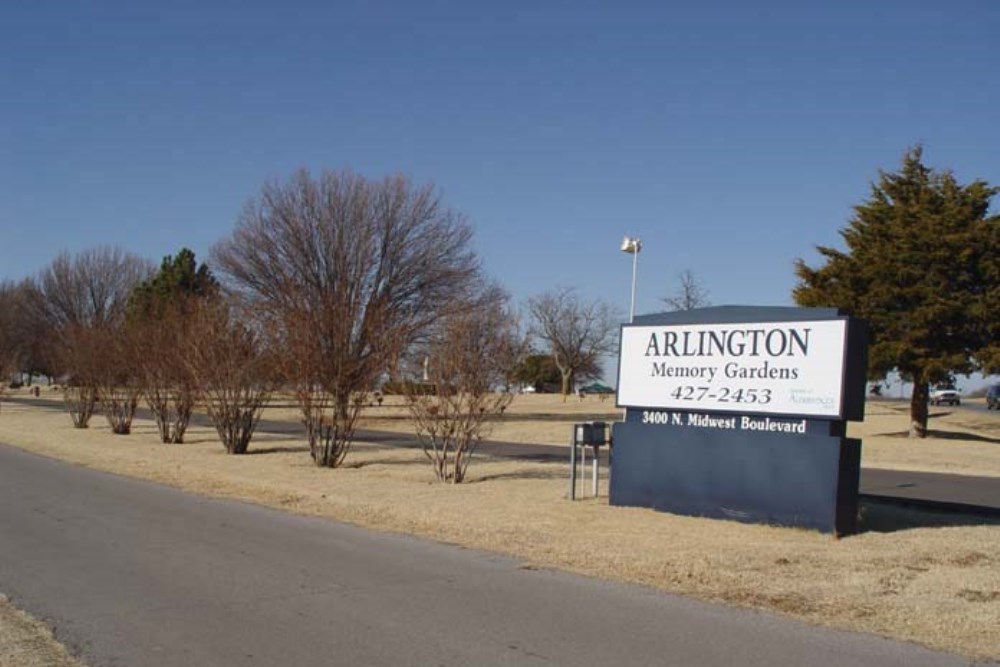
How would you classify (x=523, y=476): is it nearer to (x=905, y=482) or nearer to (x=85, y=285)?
(x=905, y=482)

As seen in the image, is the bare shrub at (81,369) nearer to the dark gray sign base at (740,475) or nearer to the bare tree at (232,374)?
the bare tree at (232,374)

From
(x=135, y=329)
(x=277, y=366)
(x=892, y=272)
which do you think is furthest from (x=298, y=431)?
(x=892, y=272)

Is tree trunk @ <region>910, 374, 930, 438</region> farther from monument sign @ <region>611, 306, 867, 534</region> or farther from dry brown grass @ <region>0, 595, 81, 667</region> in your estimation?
dry brown grass @ <region>0, 595, 81, 667</region>

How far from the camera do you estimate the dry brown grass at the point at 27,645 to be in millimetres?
6219

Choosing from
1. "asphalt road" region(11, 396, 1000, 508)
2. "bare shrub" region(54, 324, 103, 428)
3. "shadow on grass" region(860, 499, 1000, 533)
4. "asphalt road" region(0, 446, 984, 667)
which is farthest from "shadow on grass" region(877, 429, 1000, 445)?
"asphalt road" region(0, 446, 984, 667)

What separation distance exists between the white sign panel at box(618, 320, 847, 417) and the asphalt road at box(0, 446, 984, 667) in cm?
428

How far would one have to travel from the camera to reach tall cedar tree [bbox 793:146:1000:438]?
33125 millimetres

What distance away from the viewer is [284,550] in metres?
10.4

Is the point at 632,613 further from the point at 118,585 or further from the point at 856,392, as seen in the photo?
the point at 856,392

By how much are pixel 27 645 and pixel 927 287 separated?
3213 cm

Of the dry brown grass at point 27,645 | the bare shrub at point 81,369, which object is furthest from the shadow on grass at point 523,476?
the bare shrub at point 81,369

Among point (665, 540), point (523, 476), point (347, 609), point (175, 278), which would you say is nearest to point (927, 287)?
point (523, 476)

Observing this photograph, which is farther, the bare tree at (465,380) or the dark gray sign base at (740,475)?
the bare tree at (465,380)

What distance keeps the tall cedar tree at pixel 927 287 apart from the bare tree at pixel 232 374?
67.8 ft
